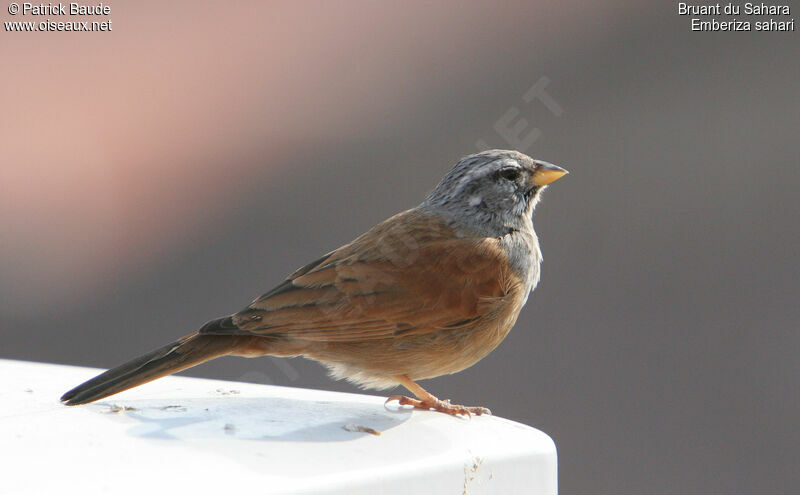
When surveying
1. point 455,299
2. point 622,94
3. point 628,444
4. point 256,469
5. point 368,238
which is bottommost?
point 628,444

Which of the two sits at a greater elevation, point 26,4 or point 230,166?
point 26,4

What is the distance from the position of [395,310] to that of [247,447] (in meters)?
1.60

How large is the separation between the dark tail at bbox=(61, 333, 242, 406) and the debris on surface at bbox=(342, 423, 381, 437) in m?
0.79

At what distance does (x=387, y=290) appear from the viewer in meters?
4.10

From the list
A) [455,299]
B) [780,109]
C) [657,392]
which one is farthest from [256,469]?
[780,109]

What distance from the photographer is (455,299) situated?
412cm

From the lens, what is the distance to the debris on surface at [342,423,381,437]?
2826 mm

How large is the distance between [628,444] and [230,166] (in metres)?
6.39

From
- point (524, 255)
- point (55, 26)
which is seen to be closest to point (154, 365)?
point (524, 255)

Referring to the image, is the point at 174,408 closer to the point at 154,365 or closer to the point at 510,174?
the point at 154,365

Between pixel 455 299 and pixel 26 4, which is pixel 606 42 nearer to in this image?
pixel 26 4

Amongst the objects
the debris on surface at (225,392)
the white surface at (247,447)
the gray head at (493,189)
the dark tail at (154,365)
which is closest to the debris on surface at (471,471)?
the white surface at (247,447)

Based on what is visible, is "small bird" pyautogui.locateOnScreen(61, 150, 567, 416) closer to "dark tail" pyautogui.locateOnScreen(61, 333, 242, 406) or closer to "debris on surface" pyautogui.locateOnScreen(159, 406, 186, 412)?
"dark tail" pyautogui.locateOnScreen(61, 333, 242, 406)

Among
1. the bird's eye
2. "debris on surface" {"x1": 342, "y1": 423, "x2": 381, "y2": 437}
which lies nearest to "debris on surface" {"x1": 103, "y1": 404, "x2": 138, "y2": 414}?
"debris on surface" {"x1": 342, "y1": 423, "x2": 381, "y2": 437}
